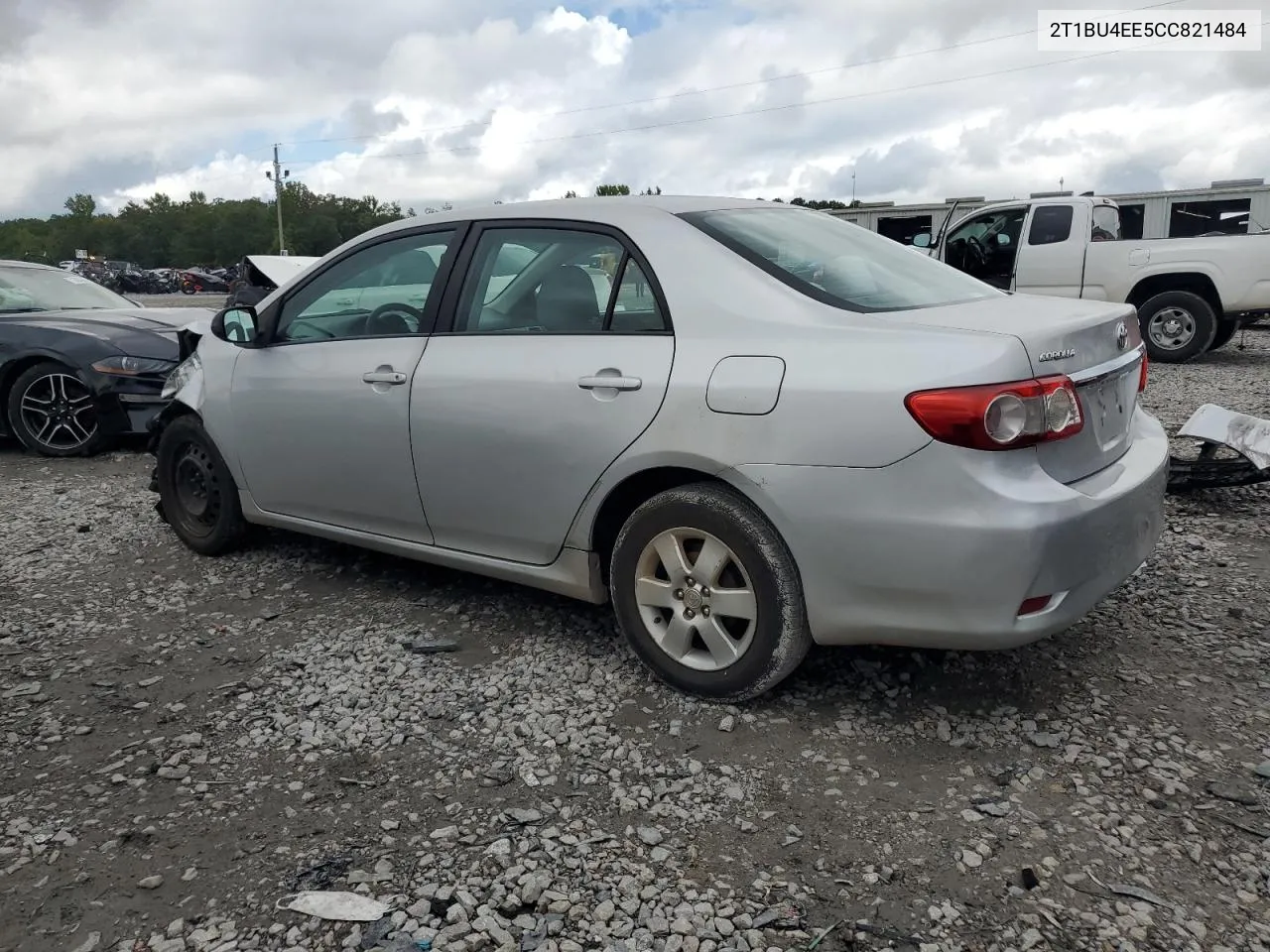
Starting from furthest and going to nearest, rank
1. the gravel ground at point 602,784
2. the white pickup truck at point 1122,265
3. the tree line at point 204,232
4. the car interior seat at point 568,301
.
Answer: the tree line at point 204,232, the white pickup truck at point 1122,265, the car interior seat at point 568,301, the gravel ground at point 602,784

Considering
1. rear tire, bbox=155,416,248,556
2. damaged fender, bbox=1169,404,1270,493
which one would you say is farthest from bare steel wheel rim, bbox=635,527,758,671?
damaged fender, bbox=1169,404,1270,493

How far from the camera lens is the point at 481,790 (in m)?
2.72

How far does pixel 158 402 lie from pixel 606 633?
5.13m

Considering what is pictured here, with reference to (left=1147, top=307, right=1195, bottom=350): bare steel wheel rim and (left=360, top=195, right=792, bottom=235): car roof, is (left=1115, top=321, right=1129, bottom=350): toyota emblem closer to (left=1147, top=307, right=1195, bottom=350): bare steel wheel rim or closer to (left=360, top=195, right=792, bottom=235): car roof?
(left=360, top=195, right=792, bottom=235): car roof

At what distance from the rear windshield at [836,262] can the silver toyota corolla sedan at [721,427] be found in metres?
0.02

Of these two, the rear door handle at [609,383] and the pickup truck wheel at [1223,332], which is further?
the pickup truck wheel at [1223,332]

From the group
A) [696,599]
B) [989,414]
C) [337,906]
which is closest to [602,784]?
[696,599]

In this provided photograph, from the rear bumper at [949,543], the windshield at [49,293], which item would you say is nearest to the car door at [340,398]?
the rear bumper at [949,543]

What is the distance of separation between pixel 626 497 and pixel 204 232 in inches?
4431

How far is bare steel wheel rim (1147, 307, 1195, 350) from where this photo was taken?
10.8 m

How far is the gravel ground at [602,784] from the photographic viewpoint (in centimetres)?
220

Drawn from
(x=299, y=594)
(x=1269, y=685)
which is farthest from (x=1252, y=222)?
(x=299, y=594)

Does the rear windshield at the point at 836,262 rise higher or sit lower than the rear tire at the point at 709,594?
higher

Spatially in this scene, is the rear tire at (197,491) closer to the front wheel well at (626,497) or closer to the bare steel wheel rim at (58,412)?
the front wheel well at (626,497)
